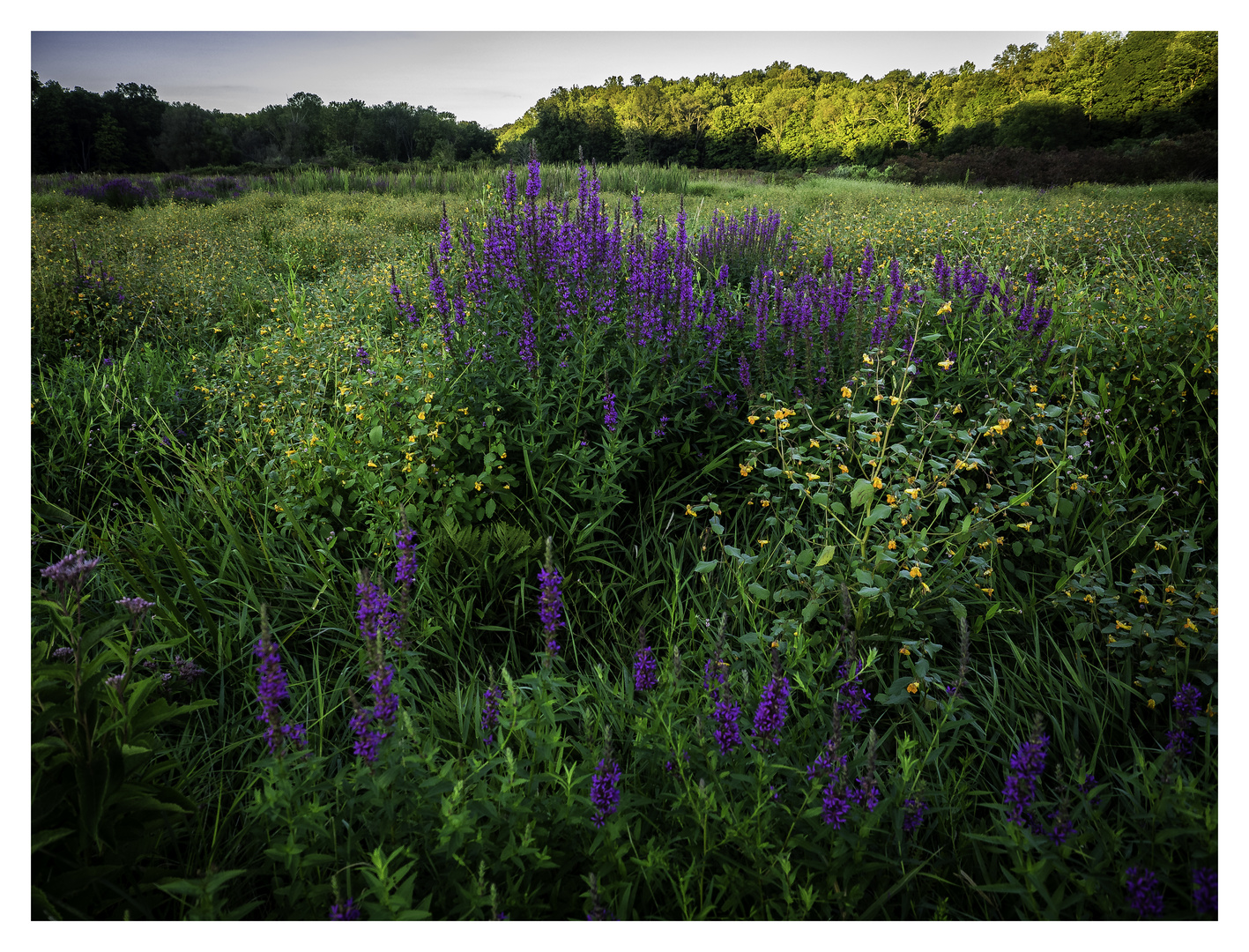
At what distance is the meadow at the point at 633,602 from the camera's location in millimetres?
1308

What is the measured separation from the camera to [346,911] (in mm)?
1156

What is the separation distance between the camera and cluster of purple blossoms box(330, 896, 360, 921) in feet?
3.73

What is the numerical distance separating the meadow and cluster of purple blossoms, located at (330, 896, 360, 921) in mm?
53

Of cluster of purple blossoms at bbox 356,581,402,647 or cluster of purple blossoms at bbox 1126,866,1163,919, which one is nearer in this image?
cluster of purple blossoms at bbox 1126,866,1163,919

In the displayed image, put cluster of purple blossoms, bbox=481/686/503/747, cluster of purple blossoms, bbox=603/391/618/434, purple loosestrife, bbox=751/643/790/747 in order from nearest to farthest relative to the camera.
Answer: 1. purple loosestrife, bbox=751/643/790/747
2. cluster of purple blossoms, bbox=481/686/503/747
3. cluster of purple blossoms, bbox=603/391/618/434

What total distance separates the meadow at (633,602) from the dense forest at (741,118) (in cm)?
56

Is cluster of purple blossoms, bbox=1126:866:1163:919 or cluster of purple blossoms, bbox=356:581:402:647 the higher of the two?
cluster of purple blossoms, bbox=356:581:402:647

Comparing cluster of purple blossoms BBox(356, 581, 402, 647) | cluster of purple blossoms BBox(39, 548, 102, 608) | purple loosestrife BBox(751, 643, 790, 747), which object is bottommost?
purple loosestrife BBox(751, 643, 790, 747)

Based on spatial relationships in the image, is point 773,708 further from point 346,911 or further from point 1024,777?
point 346,911

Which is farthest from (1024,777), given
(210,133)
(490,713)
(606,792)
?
(210,133)

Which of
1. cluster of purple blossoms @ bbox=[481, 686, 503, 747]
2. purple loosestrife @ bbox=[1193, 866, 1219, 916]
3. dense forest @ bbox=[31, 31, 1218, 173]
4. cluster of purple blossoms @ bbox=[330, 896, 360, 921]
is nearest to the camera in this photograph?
cluster of purple blossoms @ bbox=[330, 896, 360, 921]

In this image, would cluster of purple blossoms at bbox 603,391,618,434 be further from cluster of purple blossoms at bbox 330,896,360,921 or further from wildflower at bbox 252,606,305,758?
cluster of purple blossoms at bbox 330,896,360,921

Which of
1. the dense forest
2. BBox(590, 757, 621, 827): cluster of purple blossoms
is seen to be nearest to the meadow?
BBox(590, 757, 621, 827): cluster of purple blossoms
